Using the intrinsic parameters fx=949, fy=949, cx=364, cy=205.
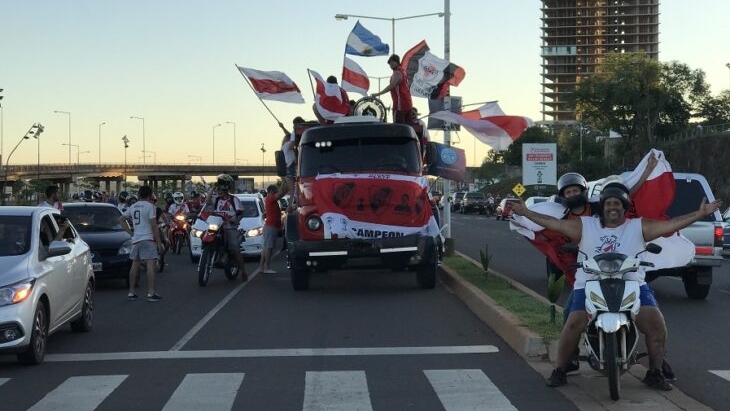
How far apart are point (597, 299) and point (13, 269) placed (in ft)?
17.7

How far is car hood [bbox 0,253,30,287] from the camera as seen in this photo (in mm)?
8805

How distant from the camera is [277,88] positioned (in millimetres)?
21406

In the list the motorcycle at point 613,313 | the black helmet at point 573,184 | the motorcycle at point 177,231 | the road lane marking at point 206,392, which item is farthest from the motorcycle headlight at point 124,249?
the motorcycle at point 613,313

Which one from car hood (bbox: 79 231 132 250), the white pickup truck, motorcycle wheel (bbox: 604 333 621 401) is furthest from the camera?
car hood (bbox: 79 231 132 250)

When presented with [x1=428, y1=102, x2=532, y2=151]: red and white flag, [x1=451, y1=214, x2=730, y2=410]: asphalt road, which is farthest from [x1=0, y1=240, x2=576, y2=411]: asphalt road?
[x1=428, y1=102, x2=532, y2=151]: red and white flag

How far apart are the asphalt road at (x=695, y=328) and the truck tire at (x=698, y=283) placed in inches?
5.8

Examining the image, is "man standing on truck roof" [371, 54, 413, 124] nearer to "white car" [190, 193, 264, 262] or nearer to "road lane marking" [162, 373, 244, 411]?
"white car" [190, 193, 264, 262]

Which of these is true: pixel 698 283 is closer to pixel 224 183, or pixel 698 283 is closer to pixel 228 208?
pixel 228 208

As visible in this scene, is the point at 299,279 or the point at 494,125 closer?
the point at 299,279

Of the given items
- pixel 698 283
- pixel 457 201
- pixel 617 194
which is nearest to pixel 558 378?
pixel 617 194

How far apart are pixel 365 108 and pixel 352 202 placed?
Answer: 386 cm

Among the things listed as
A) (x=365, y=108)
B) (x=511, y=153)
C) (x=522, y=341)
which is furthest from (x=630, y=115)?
(x=522, y=341)

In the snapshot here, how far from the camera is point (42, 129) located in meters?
66.2

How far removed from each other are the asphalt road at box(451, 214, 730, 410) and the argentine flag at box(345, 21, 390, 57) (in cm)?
702
